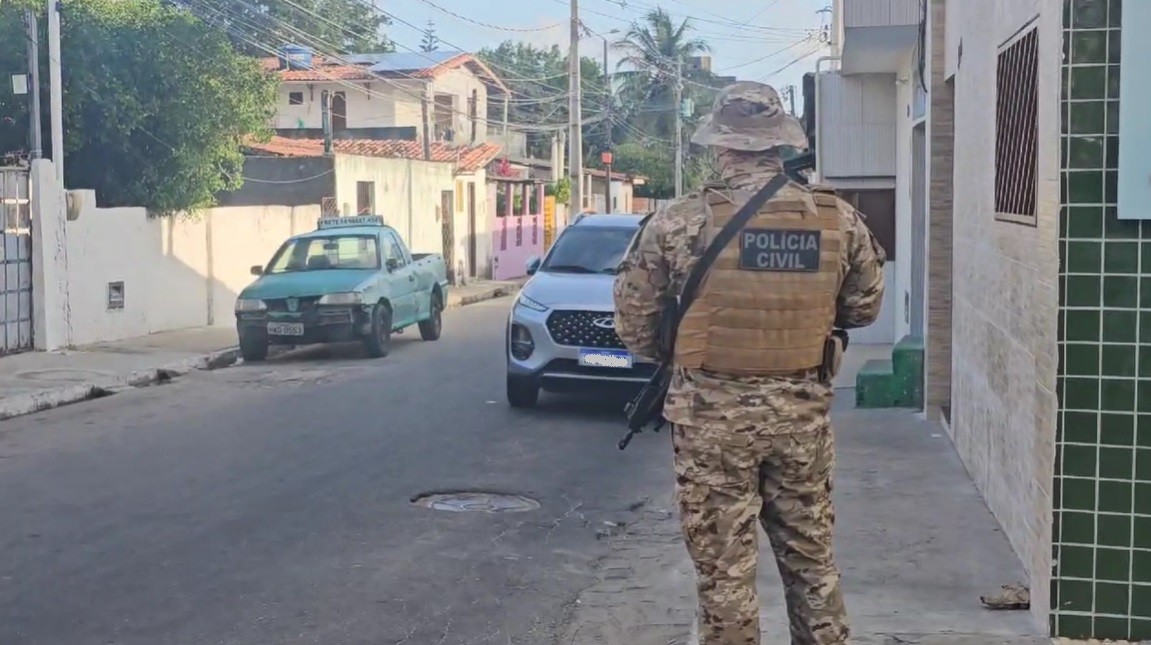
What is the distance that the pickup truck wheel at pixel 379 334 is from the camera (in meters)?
17.5

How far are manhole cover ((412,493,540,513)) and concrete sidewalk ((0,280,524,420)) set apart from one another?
20.2 ft

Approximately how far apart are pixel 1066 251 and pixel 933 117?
18.9ft

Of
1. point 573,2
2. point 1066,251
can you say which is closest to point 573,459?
point 1066,251

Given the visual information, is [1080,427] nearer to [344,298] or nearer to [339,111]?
A: [344,298]

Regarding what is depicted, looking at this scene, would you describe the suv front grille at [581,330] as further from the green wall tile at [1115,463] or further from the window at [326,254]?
the green wall tile at [1115,463]

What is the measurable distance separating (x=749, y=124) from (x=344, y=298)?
13024 mm

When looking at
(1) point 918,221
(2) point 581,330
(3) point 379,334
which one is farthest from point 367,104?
(2) point 581,330

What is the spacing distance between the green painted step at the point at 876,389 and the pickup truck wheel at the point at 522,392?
8.99 ft

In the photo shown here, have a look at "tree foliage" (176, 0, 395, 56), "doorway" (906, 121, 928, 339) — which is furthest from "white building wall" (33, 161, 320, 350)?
"tree foliage" (176, 0, 395, 56)

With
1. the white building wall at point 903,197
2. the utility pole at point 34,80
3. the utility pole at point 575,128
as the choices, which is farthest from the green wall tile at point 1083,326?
the utility pole at point 575,128

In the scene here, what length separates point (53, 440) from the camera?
11.4 metres

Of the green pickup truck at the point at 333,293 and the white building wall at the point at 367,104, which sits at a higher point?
the white building wall at the point at 367,104

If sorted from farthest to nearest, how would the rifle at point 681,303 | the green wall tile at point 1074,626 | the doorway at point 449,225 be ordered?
1. the doorway at point 449,225
2. the green wall tile at point 1074,626
3. the rifle at point 681,303

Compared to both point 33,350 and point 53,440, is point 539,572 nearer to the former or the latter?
point 53,440
